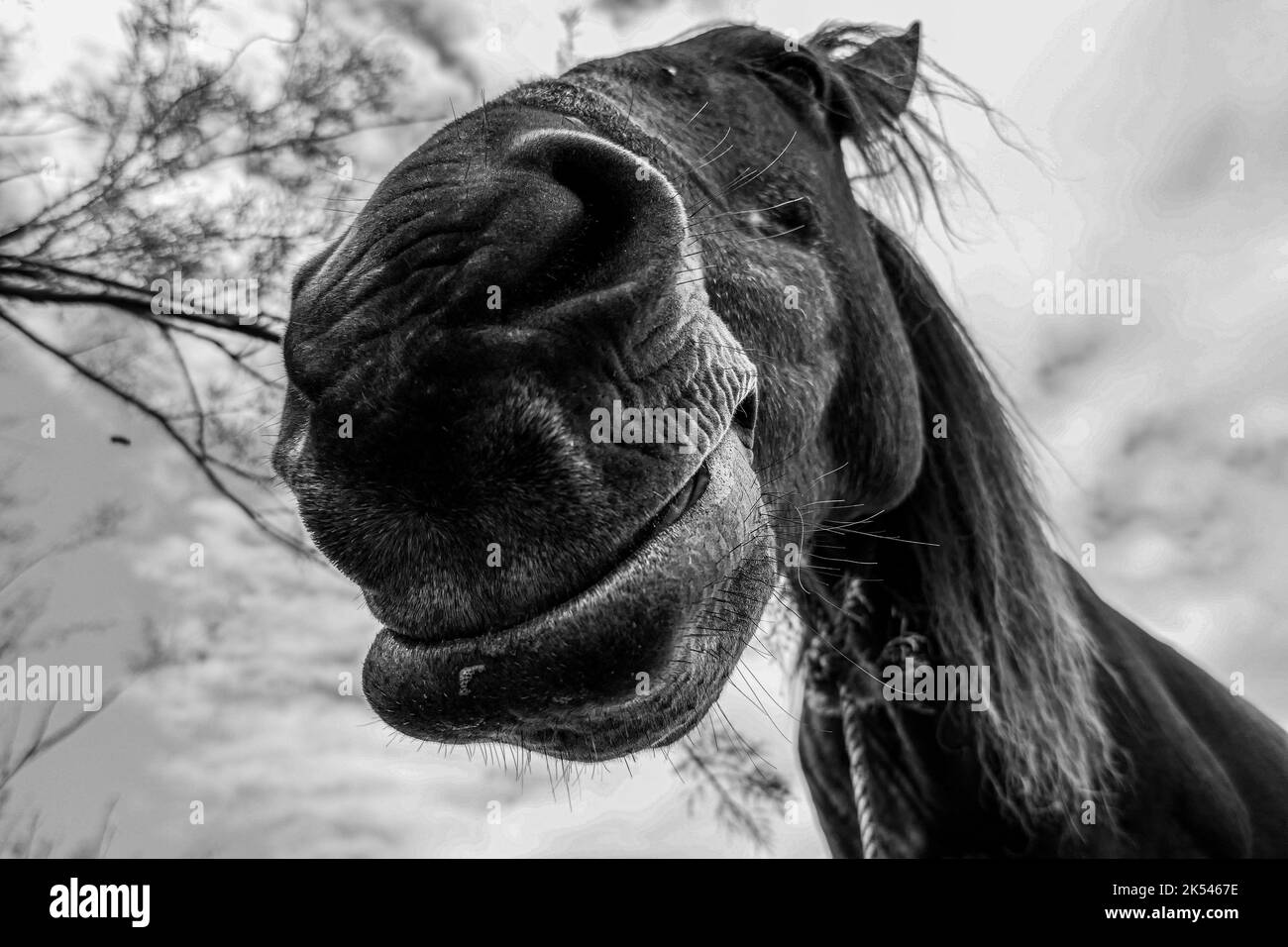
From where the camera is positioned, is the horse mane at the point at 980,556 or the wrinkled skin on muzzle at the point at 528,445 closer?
the wrinkled skin on muzzle at the point at 528,445

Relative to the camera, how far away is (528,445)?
0.92 m

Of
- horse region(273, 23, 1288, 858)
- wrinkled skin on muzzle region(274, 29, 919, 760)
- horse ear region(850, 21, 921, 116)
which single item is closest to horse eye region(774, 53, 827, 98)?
horse region(273, 23, 1288, 858)

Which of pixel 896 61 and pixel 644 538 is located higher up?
pixel 896 61

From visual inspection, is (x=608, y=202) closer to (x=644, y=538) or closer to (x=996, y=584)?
(x=644, y=538)

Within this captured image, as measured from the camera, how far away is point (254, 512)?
312 cm

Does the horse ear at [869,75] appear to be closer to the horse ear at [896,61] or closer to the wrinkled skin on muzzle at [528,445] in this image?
the horse ear at [896,61]

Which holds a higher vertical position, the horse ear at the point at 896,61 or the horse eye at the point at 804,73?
the horse ear at the point at 896,61

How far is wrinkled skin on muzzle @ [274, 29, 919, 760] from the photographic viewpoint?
3.05ft

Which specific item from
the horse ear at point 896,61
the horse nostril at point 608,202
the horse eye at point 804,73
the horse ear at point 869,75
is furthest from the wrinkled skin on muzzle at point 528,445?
the horse ear at point 896,61

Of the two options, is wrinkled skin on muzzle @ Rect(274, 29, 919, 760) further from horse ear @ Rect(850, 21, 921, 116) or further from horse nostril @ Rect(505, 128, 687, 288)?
horse ear @ Rect(850, 21, 921, 116)

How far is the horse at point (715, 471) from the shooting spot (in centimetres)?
95

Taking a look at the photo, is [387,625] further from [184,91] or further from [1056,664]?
[184,91]

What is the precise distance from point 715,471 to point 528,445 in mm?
290

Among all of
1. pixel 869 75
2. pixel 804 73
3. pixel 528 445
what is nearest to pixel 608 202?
pixel 528 445
